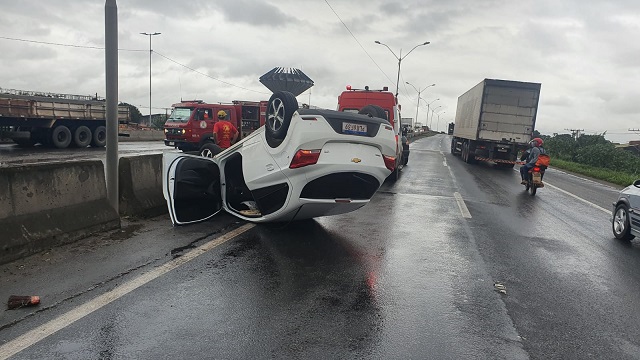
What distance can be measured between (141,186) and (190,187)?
3.22ft

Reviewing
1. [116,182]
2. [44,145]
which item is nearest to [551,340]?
[116,182]

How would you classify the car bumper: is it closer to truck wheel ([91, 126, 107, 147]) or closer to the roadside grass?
truck wheel ([91, 126, 107, 147])

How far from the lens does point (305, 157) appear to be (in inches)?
207

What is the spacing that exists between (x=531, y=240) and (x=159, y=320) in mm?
5673

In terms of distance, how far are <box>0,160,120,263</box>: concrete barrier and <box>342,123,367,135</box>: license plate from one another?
10.8 ft

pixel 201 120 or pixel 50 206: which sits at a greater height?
pixel 201 120

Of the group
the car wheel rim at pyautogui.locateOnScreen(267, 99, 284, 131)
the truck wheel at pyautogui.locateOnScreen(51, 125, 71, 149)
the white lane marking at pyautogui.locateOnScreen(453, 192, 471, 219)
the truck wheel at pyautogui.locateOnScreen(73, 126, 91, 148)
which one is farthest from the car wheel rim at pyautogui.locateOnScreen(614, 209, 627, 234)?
the truck wheel at pyautogui.locateOnScreen(73, 126, 91, 148)

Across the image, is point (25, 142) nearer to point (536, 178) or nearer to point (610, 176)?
point (536, 178)

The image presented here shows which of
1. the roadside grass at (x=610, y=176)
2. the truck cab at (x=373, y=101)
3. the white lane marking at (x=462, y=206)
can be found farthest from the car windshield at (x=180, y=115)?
the roadside grass at (x=610, y=176)

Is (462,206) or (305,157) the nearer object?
(305,157)

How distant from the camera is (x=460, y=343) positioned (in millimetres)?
3301

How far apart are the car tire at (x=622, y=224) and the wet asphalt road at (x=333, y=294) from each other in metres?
0.18

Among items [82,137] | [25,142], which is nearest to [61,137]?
[82,137]

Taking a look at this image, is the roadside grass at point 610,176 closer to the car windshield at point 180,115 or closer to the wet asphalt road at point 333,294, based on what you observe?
the wet asphalt road at point 333,294
